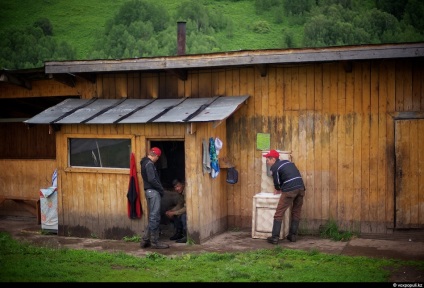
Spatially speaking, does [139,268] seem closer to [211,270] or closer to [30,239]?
[211,270]

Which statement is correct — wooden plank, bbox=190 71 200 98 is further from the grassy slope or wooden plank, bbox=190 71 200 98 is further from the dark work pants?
the grassy slope

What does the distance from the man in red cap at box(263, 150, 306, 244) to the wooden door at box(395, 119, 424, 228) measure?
2006 mm

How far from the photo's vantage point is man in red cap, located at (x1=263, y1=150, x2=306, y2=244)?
39.3 feet

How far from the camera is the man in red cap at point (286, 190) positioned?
39.3ft

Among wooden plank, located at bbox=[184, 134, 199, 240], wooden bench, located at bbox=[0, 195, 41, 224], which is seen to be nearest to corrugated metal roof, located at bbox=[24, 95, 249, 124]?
wooden plank, located at bbox=[184, 134, 199, 240]

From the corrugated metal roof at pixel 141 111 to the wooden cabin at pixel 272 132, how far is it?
0.11 meters

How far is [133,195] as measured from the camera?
12.6 m

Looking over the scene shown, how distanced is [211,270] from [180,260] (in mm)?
1021

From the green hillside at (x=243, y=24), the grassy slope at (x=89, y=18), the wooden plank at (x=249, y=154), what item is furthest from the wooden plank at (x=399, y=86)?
the grassy slope at (x=89, y=18)

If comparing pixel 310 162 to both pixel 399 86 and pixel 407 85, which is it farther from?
pixel 407 85

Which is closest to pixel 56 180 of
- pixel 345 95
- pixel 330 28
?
pixel 345 95

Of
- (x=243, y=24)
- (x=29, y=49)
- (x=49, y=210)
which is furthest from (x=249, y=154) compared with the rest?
(x=29, y=49)

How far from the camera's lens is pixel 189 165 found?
39.7 ft

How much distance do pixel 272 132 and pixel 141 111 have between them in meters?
2.96
